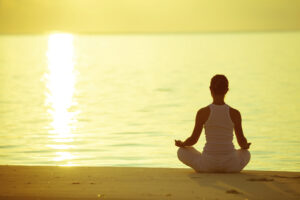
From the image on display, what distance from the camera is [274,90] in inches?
1067

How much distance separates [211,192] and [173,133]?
826 centimetres

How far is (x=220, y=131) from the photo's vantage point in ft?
27.2

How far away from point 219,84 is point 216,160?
0.83m

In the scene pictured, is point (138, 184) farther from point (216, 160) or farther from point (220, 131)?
point (220, 131)

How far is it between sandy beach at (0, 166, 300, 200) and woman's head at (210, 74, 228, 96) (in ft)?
2.92

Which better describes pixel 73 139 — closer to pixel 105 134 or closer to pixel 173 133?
pixel 105 134

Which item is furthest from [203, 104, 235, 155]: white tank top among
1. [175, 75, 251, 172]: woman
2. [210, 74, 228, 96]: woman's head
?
[210, 74, 228, 96]: woman's head

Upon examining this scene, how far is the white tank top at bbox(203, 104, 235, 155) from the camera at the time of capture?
827cm

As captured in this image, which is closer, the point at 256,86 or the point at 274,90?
the point at 274,90

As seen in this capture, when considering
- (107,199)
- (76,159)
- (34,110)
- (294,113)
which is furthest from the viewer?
(34,110)

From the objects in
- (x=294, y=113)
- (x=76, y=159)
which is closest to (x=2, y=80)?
(x=294, y=113)

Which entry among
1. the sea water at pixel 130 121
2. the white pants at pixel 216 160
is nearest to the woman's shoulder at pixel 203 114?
the white pants at pixel 216 160

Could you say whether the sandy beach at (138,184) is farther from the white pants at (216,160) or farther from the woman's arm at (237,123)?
the woman's arm at (237,123)

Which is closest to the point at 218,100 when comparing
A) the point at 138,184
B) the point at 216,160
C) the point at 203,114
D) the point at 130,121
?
the point at 203,114
